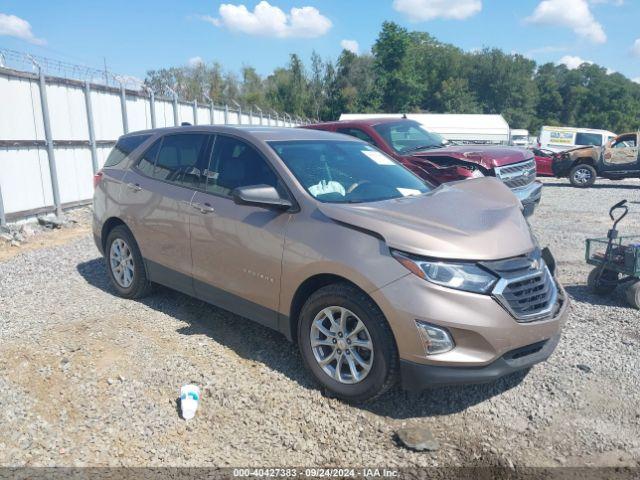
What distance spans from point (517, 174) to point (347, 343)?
5146mm

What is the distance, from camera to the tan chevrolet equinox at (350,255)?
2986 mm

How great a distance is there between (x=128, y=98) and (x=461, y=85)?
65023 millimetres

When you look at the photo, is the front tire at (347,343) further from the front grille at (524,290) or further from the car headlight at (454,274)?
the front grille at (524,290)

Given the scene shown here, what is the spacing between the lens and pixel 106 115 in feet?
37.2

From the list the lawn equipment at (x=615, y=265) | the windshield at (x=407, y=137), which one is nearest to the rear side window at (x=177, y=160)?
the windshield at (x=407, y=137)

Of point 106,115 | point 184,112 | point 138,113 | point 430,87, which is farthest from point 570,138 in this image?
point 430,87

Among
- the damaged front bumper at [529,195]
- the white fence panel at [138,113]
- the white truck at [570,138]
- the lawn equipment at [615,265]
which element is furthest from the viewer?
the white truck at [570,138]

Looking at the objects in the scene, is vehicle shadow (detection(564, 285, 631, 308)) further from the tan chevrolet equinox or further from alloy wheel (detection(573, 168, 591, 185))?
alloy wheel (detection(573, 168, 591, 185))

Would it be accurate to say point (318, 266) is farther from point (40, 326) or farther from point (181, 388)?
point (40, 326)

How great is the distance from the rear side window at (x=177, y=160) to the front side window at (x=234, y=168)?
17cm

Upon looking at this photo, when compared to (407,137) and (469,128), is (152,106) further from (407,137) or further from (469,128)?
(469,128)

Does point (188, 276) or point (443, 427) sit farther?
point (188, 276)

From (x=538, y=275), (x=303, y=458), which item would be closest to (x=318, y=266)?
(x=303, y=458)

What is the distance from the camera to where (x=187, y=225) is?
14.3ft
